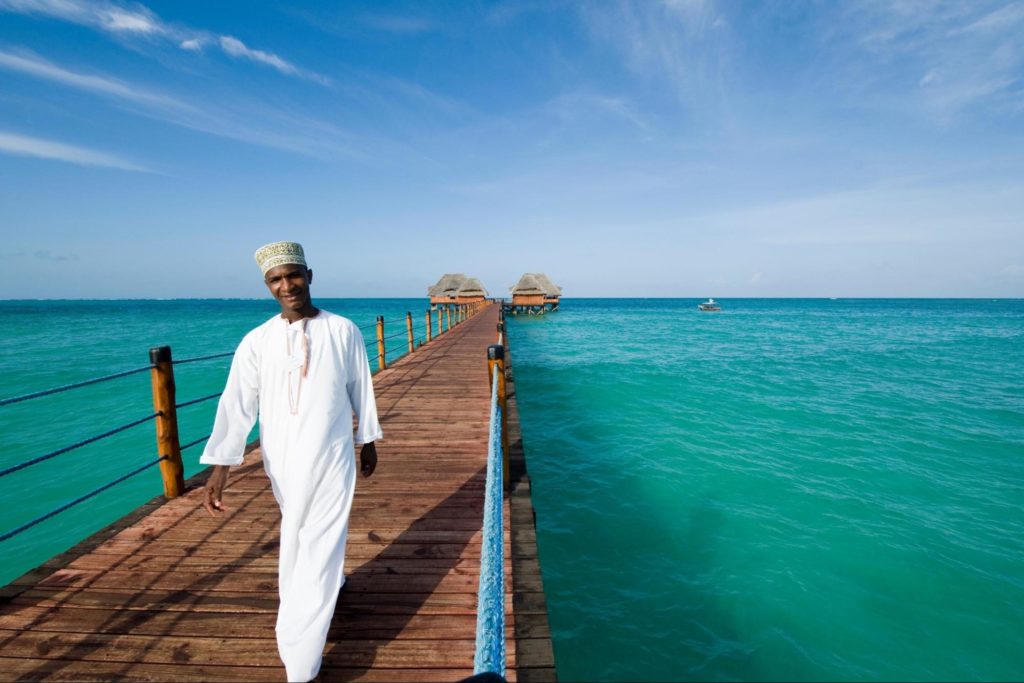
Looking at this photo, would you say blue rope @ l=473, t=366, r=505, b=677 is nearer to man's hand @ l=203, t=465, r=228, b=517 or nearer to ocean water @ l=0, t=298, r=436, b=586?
man's hand @ l=203, t=465, r=228, b=517

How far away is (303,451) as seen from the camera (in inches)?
80.3

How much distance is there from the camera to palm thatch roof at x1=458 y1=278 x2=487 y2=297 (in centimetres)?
5606

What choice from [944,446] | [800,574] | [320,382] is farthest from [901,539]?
[320,382]

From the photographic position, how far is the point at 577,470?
29.1 ft

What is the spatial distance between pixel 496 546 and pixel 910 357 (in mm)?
32214

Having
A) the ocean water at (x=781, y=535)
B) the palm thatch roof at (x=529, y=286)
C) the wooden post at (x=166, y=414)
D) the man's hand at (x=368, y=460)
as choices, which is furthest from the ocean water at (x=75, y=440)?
the palm thatch roof at (x=529, y=286)

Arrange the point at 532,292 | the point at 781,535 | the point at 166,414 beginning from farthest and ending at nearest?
the point at 532,292 < the point at 781,535 < the point at 166,414

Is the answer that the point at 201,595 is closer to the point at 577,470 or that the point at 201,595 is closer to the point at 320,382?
the point at 320,382

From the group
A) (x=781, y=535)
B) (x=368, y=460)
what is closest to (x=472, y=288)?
(x=781, y=535)

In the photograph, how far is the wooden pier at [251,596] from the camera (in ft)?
7.35

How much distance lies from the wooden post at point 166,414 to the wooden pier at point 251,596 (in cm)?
28

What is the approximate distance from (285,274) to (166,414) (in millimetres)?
2830

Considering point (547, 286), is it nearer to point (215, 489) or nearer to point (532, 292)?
point (532, 292)

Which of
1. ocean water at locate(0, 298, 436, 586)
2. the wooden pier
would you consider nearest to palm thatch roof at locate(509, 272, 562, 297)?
ocean water at locate(0, 298, 436, 586)
